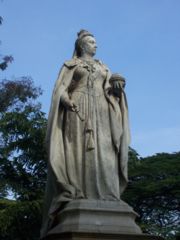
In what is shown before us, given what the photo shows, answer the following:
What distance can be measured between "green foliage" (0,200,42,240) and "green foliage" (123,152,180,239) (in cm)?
715

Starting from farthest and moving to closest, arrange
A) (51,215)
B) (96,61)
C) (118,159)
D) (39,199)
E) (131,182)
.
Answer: (131,182) → (39,199) → (96,61) → (118,159) → (51,215)

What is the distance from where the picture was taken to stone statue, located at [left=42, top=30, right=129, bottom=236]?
7.79m

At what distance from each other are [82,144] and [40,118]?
13139 mm

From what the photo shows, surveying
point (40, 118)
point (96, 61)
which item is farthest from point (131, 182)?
point (96, 61)

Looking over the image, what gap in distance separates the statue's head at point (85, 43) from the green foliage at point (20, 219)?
1008 centimetres

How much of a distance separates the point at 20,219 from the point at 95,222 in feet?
38.2

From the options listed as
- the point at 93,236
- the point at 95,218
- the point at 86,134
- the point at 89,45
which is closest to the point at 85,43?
the point at 89,45

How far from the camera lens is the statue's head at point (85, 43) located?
895 centimetres

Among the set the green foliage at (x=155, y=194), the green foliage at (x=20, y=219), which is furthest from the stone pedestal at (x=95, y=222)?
the green foliage at (x=155, y=194)

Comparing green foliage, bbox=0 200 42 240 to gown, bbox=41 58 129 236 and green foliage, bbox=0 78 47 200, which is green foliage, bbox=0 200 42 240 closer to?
green foliage, bbox=0 78 47 200

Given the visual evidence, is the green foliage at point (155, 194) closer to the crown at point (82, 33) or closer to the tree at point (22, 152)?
the tree at point (22, 152)

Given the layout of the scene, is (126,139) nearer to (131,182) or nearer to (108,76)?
(108,76)

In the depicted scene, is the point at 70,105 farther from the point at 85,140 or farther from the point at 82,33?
the point at 82,33

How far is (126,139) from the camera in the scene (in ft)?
27.7
